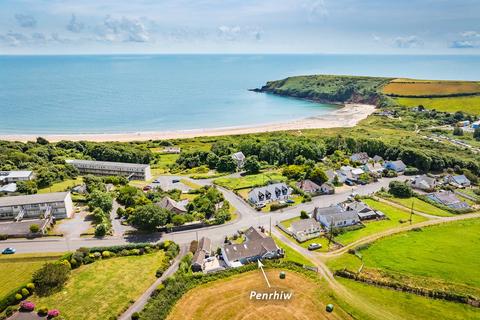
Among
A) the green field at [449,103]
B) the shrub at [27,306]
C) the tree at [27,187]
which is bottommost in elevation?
the shrub at [27,306]

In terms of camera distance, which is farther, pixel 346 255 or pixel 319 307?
pixel 346 255

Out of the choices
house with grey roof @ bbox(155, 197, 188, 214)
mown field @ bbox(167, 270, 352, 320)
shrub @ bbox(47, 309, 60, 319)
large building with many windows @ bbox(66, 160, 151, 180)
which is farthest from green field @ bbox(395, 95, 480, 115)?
shrub @ bbox(47, 309, 60, 319)

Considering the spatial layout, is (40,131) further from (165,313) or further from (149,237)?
(165,313)

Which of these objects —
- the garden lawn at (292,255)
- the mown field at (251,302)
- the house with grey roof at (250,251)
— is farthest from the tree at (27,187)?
the garden lawn at (292,255)

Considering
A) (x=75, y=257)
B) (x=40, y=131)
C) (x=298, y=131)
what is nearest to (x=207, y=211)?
(x=75, y=257)

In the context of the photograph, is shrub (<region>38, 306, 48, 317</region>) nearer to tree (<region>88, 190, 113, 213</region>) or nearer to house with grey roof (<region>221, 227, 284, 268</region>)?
house with grey roof (<region>221, 227, 284, 268</region>)

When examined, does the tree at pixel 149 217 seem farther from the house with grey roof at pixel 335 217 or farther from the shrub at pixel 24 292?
the house with grey roof at pixel 335 217

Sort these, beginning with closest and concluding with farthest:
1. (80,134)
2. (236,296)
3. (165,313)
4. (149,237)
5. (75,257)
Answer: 1. (165,313)
2. (236,296)
3. (75,257)
4. (149,237)
5. (80,134)
